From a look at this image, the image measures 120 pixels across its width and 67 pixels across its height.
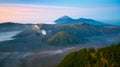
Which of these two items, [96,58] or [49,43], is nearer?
[96,58]

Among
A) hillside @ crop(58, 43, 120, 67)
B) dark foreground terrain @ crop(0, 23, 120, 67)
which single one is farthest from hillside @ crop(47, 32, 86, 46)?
hillside @ crop(58, 43, 120, 67)

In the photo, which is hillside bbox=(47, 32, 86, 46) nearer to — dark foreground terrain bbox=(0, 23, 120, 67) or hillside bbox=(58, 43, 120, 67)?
dark foreground terrain bbox=(0, 23, 120, 67)

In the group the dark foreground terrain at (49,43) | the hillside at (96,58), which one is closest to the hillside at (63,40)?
the dark foreground terrain at (49,43)

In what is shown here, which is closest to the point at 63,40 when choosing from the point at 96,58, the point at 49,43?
the point at 49,43

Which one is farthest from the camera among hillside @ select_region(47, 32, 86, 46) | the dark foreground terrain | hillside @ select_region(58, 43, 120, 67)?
hillside @ select_region(47, 32, 86, 46)

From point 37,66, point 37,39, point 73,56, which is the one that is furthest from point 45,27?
point 73,56

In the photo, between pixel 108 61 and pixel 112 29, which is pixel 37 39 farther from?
pixel 108 61

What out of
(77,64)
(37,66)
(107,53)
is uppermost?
(107,53)

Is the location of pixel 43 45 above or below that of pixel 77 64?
below

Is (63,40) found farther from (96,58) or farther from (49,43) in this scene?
(96,58)
